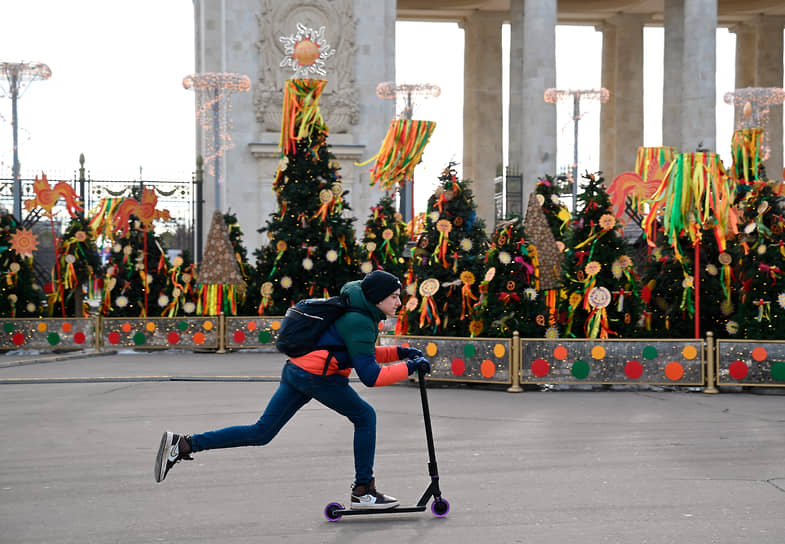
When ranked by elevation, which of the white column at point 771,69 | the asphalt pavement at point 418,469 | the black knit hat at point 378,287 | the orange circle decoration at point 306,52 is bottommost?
the asphalt pavement at point 418,469

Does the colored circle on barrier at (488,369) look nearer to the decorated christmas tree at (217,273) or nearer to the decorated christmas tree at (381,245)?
the decorated christmas tree at (381,245)

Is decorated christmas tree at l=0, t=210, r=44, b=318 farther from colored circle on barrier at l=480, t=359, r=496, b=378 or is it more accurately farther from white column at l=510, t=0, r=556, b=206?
white column at l=510, t=0, r=556, b=206

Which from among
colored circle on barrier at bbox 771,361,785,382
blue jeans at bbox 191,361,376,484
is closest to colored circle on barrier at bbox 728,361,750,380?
colored circle on barrier at bbox 771,361,785,382

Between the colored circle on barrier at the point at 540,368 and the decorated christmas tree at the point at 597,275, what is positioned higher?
the decorated christmas tree at the point at 597,275

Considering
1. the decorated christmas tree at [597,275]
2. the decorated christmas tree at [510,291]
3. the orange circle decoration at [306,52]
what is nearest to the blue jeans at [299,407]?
the decorated christmas tree at [510,291]

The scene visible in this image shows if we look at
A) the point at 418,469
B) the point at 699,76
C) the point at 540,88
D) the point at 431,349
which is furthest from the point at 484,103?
the point at 418,469

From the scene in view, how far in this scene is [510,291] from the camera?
13039 mm

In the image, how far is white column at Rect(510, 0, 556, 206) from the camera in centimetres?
3512

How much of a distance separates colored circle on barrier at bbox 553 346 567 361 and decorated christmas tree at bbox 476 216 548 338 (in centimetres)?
71

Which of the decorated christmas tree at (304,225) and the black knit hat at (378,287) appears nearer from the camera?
the black knit hat at (378,287)

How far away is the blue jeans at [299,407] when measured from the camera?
602cm

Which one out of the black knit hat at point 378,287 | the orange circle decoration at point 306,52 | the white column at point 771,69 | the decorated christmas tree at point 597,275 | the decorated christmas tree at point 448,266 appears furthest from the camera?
the white column at point 771,69

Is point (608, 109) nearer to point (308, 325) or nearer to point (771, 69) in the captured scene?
point (771, 69)

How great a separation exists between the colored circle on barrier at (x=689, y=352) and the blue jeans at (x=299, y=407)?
7075 mm
